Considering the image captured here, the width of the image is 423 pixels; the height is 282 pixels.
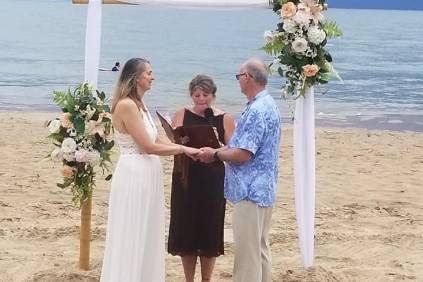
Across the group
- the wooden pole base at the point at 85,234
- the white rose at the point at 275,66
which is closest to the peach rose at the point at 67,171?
the wooden pole base at the point at 85,234

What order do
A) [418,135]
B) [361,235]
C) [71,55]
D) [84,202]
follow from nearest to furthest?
[84,202]
[361,235]
[418,135]
[71,55]

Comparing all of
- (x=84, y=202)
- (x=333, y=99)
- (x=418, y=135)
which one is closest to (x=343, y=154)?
(x=418, y=135)

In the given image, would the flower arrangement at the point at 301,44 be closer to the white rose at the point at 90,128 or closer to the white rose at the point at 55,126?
the white rose at the point at 90,128

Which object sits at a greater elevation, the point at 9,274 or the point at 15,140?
the point at 15,140

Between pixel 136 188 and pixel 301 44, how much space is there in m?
2.04

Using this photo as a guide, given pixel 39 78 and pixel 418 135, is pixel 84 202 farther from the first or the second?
pixel 39 78

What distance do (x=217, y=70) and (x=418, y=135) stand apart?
21.9 m

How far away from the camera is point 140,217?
6.27m

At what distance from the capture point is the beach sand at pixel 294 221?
7.65 m

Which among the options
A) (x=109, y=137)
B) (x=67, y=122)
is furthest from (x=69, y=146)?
(x=109, y=137)

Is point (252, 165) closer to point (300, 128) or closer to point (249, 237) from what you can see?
point (249, 237)

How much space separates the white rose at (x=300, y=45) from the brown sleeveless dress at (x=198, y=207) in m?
0.99

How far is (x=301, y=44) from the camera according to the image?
7023 mm

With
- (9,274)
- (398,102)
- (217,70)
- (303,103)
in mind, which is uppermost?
(217,70)
